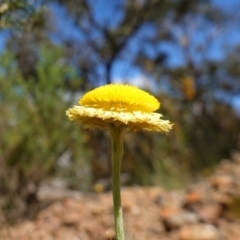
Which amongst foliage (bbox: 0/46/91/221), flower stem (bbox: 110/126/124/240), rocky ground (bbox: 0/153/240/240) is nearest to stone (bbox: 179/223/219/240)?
rocky ground (bbox: 0/153/240/240)

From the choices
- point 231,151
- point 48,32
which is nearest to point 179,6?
point 48,32

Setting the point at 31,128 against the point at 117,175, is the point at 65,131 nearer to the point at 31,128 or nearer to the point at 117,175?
the point at 31,128

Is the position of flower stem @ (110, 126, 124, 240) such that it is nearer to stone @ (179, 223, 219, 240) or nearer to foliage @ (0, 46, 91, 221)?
stone @ (179, 223, 219, 240)

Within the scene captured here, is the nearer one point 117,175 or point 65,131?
point 117,175

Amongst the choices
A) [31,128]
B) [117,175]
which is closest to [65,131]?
[31,128]

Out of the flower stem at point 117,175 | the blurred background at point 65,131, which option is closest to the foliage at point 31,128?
the blurred background at point 65,131
